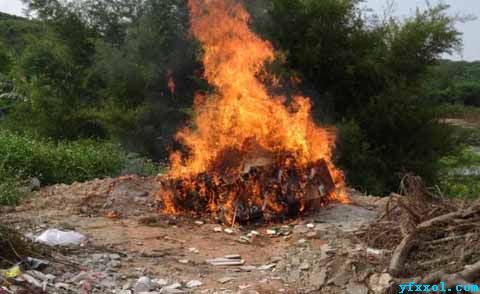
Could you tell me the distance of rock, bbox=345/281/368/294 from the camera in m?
3.71

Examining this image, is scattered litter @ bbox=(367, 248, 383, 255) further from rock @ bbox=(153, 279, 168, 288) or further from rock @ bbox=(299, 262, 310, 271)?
rock @ bbox=(153, 279, 168, 288)

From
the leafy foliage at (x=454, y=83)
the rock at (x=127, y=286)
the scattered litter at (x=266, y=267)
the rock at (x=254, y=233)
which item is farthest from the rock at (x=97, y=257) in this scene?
the leafy foliage at (x=454, y=83)

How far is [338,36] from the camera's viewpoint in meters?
11.0

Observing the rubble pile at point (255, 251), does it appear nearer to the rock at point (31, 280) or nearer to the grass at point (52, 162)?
the rock at point (31, 280)

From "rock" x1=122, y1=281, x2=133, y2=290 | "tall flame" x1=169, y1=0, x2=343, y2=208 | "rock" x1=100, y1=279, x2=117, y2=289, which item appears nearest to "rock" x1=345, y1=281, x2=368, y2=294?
"rock" x1=122, y1=281, x2=133, y2=290

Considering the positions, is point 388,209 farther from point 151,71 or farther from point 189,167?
point 151,71

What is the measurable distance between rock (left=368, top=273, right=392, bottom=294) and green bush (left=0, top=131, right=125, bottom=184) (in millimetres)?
6665

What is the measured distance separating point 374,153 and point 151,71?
5219 millimetres

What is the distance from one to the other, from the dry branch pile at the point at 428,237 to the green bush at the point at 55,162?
6306 millimetres

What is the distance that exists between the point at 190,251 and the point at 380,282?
214 cm

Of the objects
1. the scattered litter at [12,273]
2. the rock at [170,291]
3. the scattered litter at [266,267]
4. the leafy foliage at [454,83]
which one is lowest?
the rock at [170,291]

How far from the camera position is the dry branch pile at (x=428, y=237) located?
11.1ft

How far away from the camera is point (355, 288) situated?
3779mm

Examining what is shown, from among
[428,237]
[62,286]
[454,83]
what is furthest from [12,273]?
[454,83]
